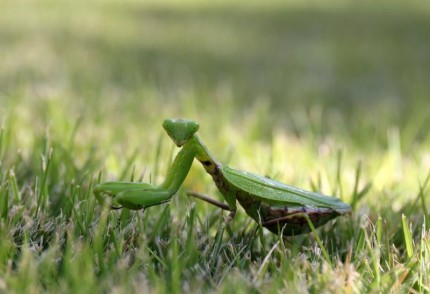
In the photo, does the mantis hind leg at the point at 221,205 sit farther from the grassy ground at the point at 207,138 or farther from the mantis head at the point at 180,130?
the mantis head at the point at 180,130

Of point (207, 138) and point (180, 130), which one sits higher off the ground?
point (180, 130)

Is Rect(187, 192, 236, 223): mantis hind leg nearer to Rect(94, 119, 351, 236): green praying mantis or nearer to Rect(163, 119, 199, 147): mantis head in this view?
Rect(94, 119, 351, 236): green praying mantis

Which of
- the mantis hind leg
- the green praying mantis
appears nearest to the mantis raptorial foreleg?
the green praying mantis

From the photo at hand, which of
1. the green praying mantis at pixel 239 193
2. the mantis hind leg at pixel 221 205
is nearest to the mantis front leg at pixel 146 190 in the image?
the green praying mantis at pixel 239 193

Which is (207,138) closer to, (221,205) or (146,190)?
(221,205)

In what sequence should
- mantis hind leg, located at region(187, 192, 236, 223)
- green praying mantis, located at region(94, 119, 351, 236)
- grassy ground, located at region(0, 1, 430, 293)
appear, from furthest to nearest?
mantis hind leg, located at region(187, 192, 236, 223) < green praying mantis, located at region(94, 119, 351, 236) < grassy ground, located at region(0, 1, 430, 293)

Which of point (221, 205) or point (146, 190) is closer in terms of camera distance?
point (146, 190)

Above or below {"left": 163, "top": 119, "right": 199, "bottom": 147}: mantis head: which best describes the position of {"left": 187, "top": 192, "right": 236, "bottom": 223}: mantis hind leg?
below

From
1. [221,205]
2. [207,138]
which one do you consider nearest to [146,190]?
[221,205]

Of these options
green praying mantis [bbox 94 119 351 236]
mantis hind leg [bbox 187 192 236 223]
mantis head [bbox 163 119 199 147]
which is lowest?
mantis hind leg [bbox 187 192 236 223]
